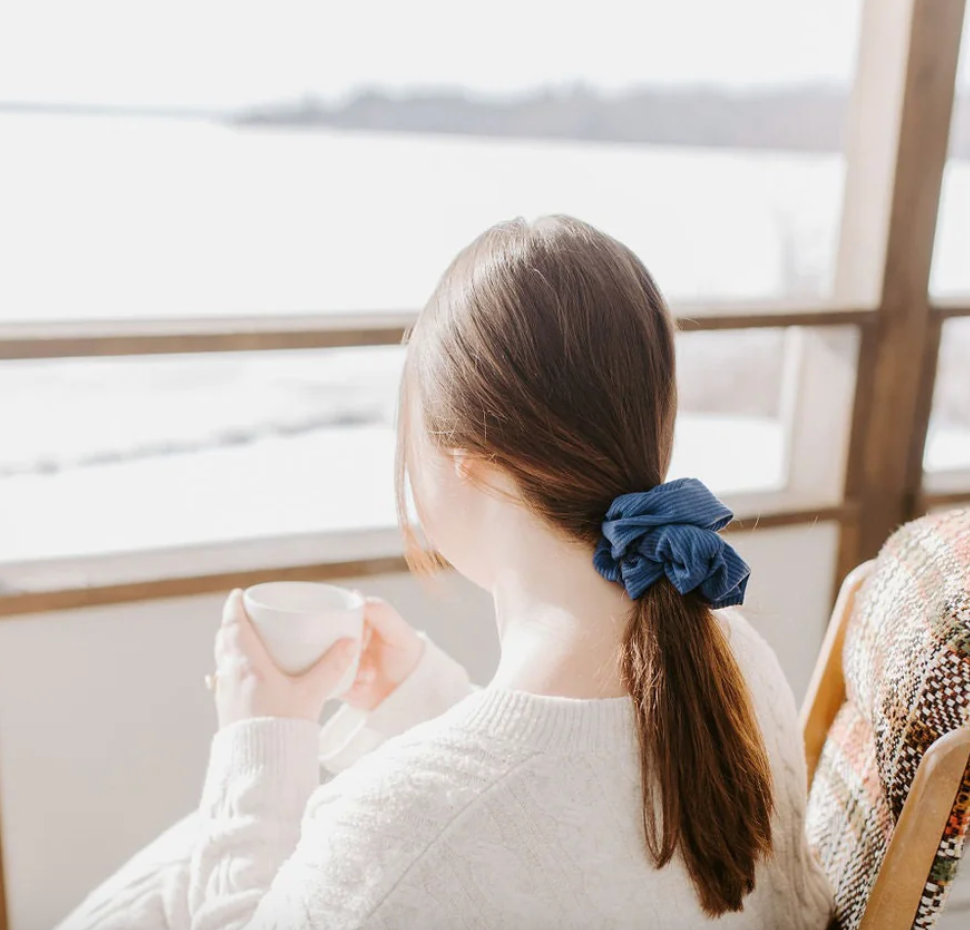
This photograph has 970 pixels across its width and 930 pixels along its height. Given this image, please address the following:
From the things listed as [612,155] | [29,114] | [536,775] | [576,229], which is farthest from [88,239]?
[536,775]

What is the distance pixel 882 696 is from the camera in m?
0.98

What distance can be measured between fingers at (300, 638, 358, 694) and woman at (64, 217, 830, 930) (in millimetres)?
177

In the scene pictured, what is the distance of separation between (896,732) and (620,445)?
0.35 m

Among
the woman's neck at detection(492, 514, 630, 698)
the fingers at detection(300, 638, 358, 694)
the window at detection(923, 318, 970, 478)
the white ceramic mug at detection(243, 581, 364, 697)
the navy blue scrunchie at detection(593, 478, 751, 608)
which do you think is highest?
the navy blue scrunchie at detection(593, 478, 751, 608)

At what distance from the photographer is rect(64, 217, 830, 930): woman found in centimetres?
80

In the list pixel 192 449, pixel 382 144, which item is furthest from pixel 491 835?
pixel 382 144

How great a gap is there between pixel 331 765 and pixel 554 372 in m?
0.59

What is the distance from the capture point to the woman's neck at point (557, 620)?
85 cm

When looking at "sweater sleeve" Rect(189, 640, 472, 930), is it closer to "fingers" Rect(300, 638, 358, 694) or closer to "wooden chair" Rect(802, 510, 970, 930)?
"fingers" Rect(300, 638, 358, 694)

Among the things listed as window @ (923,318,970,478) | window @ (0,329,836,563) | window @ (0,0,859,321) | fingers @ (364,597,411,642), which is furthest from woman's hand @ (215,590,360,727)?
window @ (923,318,970,478)

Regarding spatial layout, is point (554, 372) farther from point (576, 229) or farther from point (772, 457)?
point (772, 457)

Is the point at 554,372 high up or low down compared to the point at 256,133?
down

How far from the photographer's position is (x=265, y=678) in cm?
104

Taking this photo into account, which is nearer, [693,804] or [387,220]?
[693,804]
